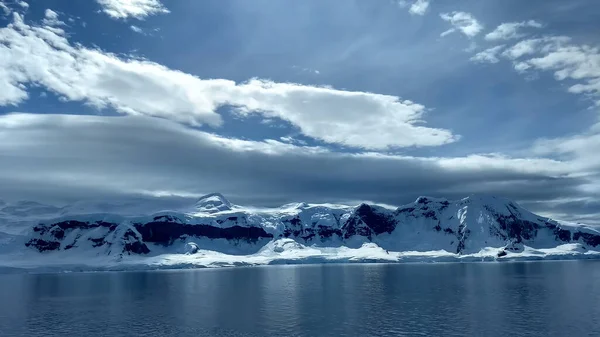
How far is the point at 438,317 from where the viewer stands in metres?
108

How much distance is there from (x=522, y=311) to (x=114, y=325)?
93.3 m

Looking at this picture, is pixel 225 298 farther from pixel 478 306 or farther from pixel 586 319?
pixel 586 319

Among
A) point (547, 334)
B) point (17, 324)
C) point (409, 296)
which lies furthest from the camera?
point (409, 296)

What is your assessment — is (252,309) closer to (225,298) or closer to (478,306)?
(225,298)

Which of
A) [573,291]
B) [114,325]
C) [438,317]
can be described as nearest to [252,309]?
[114,325]

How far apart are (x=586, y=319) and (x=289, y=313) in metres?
64.5

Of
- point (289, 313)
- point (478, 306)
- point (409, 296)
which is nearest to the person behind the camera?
point (289, 313)

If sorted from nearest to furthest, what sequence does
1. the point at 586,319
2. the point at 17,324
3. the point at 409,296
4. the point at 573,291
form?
the point at 586,319 < the point at 17,324 < the point at 409,296 < the point at 573,291

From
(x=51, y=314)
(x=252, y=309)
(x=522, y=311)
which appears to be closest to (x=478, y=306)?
(x=522, y=311)

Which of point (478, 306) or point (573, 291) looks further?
point (573, 291)

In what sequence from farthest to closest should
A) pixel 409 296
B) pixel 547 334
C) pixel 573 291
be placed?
pixel 573 291 → pixel 409 296 → pixel 547 334

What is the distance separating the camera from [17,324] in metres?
109

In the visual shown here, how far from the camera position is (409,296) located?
501ft

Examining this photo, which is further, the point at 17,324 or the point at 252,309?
the point at 252,309
